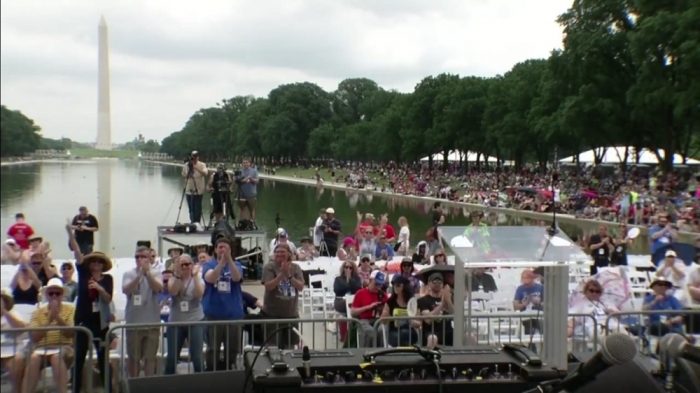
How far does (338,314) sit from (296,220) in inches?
903

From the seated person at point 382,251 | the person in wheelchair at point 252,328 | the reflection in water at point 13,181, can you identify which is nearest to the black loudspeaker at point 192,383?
the person in wheelchair at point 252,328

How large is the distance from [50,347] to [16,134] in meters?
4.03

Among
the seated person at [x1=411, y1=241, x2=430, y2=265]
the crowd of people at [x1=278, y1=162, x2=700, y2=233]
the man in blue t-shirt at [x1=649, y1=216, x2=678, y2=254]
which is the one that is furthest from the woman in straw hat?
the crowd of people at [x1=278, y1=162, x2=700, y2=233]

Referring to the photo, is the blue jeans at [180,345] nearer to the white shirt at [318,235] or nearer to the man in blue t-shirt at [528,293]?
the man in blue t-shirt at [528,293]

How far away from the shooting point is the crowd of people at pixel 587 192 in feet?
86.8

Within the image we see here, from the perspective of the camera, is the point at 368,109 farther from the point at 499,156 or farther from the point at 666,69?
the point at 666,69

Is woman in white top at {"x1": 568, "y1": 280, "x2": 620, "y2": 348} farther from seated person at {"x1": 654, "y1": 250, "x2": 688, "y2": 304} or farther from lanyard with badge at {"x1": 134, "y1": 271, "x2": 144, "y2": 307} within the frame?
lanyard with badge at {"x1": 134, "y1": 271, "x2": 144, "y2": 307}

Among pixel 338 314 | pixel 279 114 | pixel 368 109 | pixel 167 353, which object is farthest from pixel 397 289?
pixel 368 109

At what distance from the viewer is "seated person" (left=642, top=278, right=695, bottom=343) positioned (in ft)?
23.0

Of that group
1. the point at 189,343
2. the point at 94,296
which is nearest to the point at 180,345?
the point at 189,343

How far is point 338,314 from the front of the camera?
31.0 ft

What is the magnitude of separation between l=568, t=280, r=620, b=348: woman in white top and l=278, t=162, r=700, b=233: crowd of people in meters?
8.66

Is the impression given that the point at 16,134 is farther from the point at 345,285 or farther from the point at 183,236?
the point at 183,236

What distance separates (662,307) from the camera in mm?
7797
